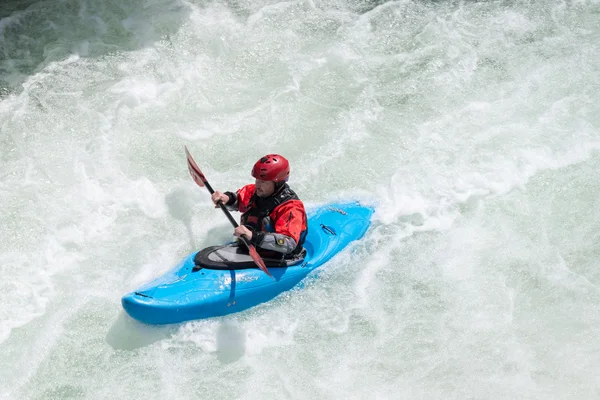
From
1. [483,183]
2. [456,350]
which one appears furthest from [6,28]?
[456,350]

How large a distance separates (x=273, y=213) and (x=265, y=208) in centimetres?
8

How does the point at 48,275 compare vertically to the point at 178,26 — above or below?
below

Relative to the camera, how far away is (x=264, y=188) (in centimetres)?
520

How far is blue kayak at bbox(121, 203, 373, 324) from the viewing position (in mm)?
4918

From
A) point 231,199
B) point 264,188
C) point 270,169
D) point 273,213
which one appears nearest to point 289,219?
point 273,213

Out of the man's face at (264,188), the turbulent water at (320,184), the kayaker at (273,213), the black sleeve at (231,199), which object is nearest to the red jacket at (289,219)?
the kayaker at (273,213)

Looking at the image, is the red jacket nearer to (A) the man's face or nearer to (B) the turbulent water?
(A) the man's face

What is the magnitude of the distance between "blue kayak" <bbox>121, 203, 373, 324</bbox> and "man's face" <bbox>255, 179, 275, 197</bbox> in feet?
1.94

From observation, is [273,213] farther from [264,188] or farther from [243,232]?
[243,232]

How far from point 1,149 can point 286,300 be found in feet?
11.5

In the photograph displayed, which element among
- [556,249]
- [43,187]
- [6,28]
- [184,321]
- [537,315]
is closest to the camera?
[184,321]

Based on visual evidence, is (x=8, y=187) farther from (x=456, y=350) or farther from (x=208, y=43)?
(x=456, y=350)

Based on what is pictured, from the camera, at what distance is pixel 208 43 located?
8195 millimetres

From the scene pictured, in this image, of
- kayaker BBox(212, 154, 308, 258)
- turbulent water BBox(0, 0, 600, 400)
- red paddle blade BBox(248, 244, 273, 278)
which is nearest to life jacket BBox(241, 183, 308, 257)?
kayaker BBox(212, 154, 308, 258)
